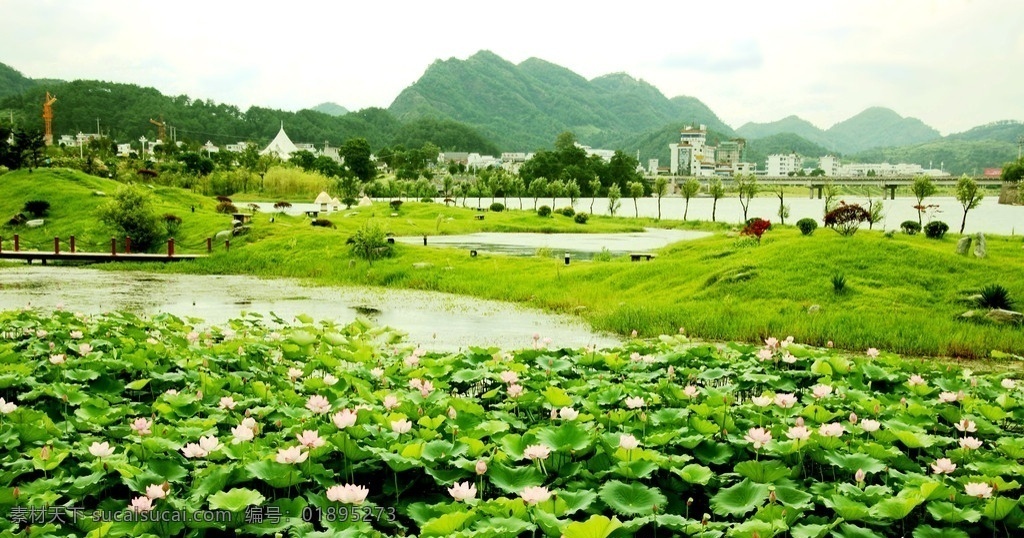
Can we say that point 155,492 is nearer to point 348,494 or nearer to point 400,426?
point 348,494

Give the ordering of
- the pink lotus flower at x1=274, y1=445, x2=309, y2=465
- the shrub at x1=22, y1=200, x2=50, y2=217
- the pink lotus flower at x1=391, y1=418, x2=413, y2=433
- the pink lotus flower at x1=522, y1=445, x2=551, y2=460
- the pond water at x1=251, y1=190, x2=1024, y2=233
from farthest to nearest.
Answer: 1. the pond water at x1=251, y1=190, x2=1024, y2=233
2. the shrub at x1=22, y1=200, x2=50, y2=217
3. the pink lotus flower at x1=391, y1=418, x2=413, y2=433
4. the pink lotus flower at x1=522, y1=445, x2=551, y2=460
5. the pink lotus flower at x1=274, y1=445, x2=309, y2=465

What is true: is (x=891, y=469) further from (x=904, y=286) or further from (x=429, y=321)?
(x=904, y=286)

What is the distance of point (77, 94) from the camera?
12694 cm

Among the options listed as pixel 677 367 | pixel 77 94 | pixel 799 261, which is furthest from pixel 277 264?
pixel 77 94

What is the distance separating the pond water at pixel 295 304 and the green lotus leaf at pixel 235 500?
27.2 feet

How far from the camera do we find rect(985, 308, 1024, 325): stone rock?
12938 millimetres

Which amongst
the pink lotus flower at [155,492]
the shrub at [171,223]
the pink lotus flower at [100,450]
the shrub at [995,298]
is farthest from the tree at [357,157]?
the pink lotus flower at [155,492]

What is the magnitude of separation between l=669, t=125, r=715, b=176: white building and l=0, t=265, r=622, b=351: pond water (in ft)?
509

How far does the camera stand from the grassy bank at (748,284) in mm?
12930

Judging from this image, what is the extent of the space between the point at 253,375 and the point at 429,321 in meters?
8.46

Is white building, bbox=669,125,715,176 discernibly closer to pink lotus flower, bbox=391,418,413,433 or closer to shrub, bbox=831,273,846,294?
shrub, bbox=831,273,846,294

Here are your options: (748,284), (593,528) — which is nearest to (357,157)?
(748,284)

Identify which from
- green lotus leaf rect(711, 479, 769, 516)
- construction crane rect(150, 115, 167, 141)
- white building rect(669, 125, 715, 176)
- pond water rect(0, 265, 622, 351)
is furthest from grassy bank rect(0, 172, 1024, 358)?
white building rect(669, 125, 715, 176)

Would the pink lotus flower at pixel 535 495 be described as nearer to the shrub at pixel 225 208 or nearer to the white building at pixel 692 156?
the shrub at pixel 225 208
